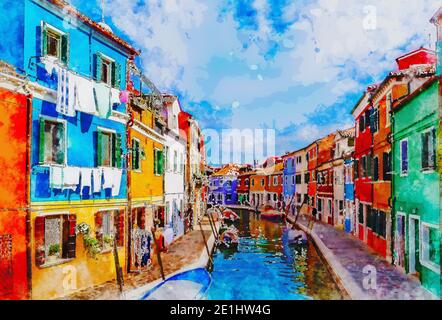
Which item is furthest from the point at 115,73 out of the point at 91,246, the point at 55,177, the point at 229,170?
the point at 229,170

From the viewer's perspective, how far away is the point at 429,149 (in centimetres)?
834

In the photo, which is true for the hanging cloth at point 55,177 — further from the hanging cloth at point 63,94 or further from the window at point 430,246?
the window at point 430,246

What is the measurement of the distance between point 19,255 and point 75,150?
2.21 m

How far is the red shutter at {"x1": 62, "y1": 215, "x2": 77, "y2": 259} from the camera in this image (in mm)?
7980

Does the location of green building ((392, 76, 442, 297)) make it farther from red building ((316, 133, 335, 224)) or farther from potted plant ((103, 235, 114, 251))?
potted plant ((103, 235, 114, 251))

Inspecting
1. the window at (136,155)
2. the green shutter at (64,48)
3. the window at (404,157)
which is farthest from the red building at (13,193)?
the window at (404,157)

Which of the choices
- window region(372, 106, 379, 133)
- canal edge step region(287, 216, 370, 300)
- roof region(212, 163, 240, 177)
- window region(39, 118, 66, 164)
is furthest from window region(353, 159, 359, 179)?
window region(39, 118, 66, 164)

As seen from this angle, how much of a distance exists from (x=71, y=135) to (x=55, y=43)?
70.0 inches

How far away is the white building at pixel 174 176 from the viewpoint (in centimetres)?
1201

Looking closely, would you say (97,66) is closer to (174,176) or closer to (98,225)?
(98,225)

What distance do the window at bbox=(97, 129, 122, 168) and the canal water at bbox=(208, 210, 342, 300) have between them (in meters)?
3.55

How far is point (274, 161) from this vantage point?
1166cm
